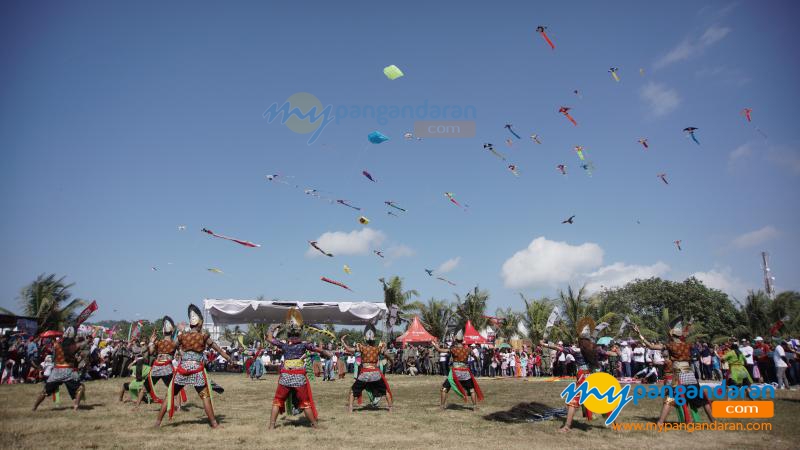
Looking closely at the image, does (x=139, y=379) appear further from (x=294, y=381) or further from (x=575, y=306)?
(x=575, y=306)

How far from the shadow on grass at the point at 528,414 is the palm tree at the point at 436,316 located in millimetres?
31329

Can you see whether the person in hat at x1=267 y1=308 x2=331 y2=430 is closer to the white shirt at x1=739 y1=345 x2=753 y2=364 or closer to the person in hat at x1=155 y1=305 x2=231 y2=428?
the person in hat at x1=155 y1=305 x2=231 y2=428

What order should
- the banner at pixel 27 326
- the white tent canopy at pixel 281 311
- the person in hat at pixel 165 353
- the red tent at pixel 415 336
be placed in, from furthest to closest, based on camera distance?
the red tent at pixel 415 336 < the white tent canopy at pixel 281 311 < the banner at pixel 27 326 < the person in hat at pixel 165 353

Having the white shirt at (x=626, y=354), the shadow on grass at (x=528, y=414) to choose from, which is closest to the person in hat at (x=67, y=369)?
the shadow on grass at (x=528, y=414)

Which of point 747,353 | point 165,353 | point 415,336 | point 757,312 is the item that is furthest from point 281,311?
point 757,312

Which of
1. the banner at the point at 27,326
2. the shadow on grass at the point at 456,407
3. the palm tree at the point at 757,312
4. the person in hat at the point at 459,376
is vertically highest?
the palm tree at the point at 757,312

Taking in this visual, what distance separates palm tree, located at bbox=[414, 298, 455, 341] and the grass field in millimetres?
30946

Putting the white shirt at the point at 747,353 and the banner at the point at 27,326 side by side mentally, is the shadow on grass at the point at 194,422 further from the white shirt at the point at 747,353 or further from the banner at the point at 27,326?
the banner at the point at 27,326

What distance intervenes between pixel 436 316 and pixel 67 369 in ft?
115

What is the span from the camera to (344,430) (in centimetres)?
1020

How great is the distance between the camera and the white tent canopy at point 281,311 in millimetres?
29969

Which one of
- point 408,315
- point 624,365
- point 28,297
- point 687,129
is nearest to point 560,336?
point 408,315

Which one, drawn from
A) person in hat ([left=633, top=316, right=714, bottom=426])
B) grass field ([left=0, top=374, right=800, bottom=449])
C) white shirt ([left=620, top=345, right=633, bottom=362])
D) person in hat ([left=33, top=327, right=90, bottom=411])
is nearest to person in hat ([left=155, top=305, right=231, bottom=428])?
grass field ([left=0, top=374, right=800, bottom=449])

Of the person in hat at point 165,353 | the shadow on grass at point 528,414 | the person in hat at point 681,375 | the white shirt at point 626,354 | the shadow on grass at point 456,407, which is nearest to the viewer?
the person in hat at point 681,375
